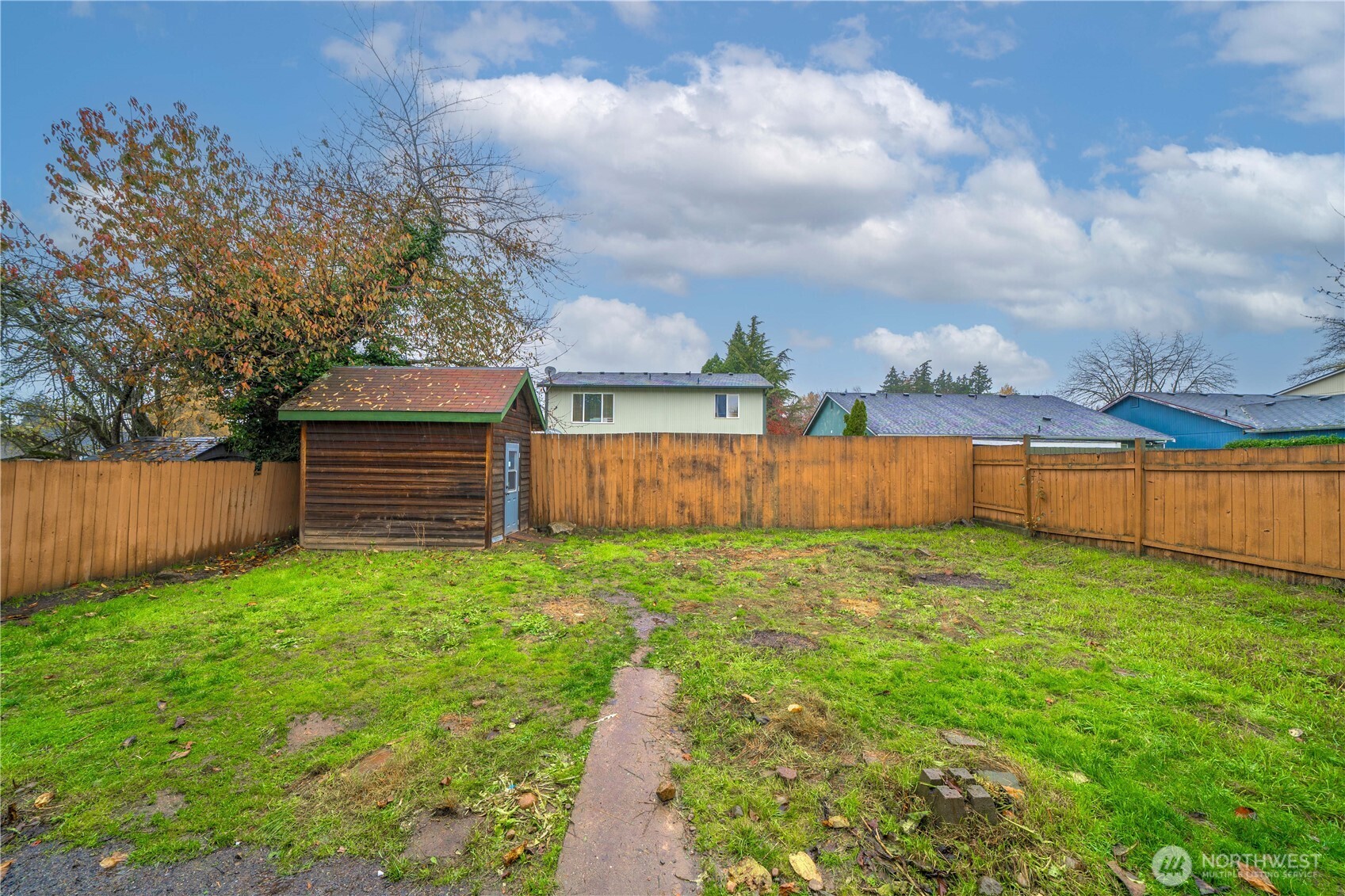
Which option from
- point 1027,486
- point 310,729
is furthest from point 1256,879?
point 1027,486

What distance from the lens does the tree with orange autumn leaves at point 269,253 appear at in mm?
8961

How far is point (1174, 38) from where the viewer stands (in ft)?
26.6

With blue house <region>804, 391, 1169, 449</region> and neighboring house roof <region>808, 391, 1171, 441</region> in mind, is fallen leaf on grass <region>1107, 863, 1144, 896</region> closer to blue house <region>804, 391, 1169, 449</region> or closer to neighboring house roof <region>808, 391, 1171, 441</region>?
blue house <region>804, 391, 1169, 449</region>

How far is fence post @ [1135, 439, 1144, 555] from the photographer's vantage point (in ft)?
26.4

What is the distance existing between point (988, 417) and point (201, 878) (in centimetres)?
2488

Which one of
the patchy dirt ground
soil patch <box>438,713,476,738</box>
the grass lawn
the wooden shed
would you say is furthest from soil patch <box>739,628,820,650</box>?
the wooden shed

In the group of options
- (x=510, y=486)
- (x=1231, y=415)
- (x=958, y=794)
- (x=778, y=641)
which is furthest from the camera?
(x=1231, y=415)

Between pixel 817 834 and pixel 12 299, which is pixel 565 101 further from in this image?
pixel 817 834

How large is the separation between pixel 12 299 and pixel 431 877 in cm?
1300

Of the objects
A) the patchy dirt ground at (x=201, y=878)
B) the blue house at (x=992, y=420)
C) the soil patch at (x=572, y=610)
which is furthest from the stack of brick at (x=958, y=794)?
the blue house at (x=992, y=420)

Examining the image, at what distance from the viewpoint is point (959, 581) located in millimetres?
7215

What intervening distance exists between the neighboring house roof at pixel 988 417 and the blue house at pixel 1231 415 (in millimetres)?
1317

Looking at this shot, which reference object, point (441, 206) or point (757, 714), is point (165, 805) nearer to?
point (757, 714)
